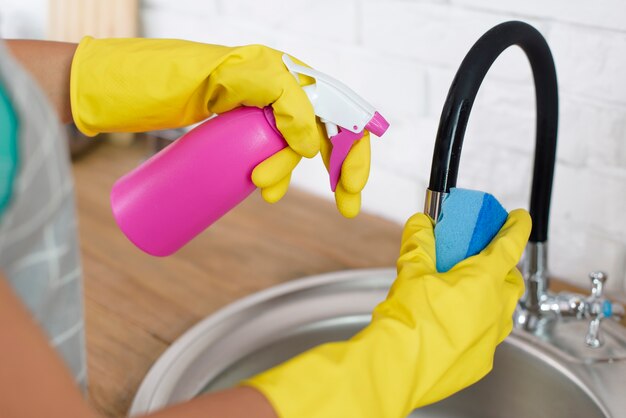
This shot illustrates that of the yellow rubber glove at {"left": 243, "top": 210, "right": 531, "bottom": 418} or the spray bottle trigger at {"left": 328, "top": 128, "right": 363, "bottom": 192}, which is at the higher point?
the spray bottle trigger at {"left": 328, "top": 128, "right": 363, "bottom": 192}

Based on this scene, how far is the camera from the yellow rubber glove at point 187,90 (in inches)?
24.2

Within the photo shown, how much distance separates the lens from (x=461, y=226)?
0.57m

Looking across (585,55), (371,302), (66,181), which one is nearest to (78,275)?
(66,181)

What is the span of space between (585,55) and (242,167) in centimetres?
40

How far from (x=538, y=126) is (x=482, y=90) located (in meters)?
0.21

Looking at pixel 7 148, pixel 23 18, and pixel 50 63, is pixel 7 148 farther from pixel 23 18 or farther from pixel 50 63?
pixel 23 18

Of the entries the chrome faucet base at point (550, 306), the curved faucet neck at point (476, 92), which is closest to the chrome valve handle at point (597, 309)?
the chrome faucet base at point (550, 306)

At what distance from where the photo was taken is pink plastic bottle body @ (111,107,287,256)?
0.62 meters

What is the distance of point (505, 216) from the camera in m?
0.62

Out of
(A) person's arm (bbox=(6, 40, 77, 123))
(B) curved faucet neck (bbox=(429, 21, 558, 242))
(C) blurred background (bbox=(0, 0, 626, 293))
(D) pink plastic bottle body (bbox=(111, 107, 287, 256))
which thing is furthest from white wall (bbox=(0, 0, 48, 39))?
(B) curved faucet neck (bbox=(429, 21, 558, 242))

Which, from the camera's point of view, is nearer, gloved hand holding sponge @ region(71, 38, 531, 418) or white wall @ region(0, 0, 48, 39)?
gloved hand holding sponge @ region(71, 38, 531, 418)

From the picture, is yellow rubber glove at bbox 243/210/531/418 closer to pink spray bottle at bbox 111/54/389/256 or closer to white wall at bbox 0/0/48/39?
pink spray bottle at bbox 111/54/389/256

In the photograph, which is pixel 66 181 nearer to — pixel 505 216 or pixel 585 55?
pixel 505 216

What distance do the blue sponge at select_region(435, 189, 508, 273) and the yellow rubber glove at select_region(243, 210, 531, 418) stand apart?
0.01 m
